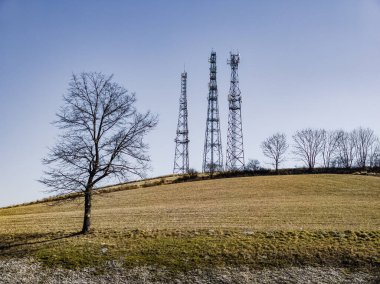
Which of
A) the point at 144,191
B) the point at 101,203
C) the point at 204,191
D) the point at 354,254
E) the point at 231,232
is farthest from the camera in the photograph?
the point at 144,191

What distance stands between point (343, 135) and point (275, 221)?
307 feet

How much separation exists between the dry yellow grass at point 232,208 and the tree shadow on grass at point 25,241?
4.65ft

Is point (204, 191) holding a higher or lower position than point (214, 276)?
higher

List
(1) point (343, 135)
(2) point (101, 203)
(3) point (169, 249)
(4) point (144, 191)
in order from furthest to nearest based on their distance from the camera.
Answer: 1. (1) point (343, 135)
2. (4) point (144, 191)
3. (2) point (101, 203)
4. (3) point (169, 249)

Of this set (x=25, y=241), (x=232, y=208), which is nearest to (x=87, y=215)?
(x=25, y=241)

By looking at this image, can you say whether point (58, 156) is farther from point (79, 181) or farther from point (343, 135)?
point (343, 135)

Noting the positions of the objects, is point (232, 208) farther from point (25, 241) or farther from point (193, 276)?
point (25, 241)

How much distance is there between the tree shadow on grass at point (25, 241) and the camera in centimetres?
2598

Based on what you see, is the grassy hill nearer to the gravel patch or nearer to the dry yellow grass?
the dry yellow grass

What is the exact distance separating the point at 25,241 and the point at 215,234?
43.3 ft

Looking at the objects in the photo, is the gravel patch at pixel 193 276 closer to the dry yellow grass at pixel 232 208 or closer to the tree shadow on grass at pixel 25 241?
the tree shadow on grass at pixel 25 241

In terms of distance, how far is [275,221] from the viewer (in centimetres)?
3091

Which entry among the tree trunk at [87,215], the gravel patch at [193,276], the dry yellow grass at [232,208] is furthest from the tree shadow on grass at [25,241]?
the gravel patch at [193,276]

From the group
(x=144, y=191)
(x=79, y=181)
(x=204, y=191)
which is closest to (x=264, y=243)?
(x=79, y=181)
